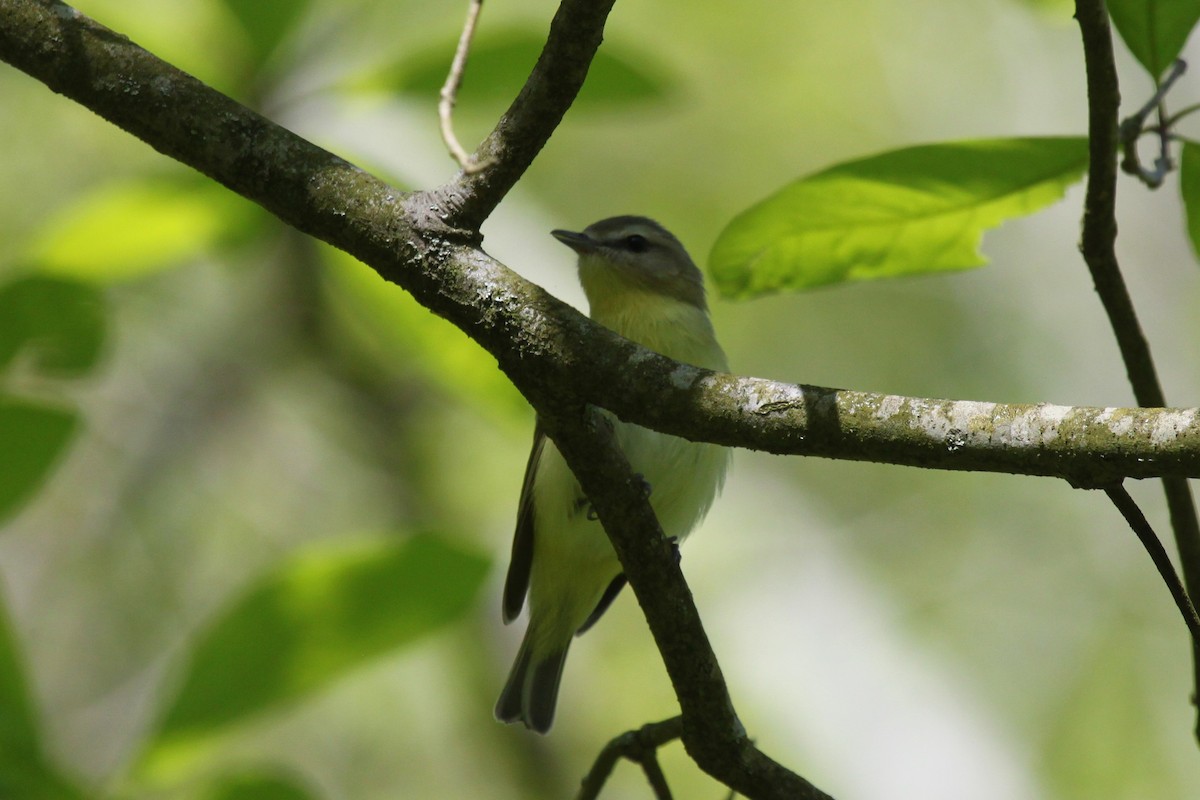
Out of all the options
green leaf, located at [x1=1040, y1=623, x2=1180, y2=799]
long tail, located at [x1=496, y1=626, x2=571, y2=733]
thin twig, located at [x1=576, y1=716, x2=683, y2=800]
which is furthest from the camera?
green leaf, located at [x1=1040, y1=623, x2=1180, y2=799]

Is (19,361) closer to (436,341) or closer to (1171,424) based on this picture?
(436,341)

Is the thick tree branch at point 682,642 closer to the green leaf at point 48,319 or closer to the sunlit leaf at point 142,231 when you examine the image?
the green leaf at point 48,319

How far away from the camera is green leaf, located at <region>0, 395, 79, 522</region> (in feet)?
7.68

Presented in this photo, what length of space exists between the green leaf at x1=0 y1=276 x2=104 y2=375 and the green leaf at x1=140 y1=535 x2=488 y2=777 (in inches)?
25.5

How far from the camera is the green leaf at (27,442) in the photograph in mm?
2340

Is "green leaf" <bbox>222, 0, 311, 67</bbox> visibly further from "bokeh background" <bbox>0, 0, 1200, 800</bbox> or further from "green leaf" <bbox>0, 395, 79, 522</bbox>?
"green leaf" <bbox>0, 395, 79, 522</bbox>

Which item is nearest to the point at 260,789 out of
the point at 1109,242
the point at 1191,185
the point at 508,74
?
the point at 508,74

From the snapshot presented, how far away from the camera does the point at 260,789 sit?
2348mm

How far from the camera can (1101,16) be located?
2.07 metres

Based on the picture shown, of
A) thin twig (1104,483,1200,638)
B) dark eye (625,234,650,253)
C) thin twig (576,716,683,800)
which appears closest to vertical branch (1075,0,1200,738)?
thin twig (1104,483,1200,638)

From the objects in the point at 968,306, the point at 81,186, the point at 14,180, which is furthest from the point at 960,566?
the point at 14,180

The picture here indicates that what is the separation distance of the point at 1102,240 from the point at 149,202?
2415mm

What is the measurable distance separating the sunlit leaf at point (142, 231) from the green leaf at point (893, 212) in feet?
4.78

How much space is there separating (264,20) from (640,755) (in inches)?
85.9
